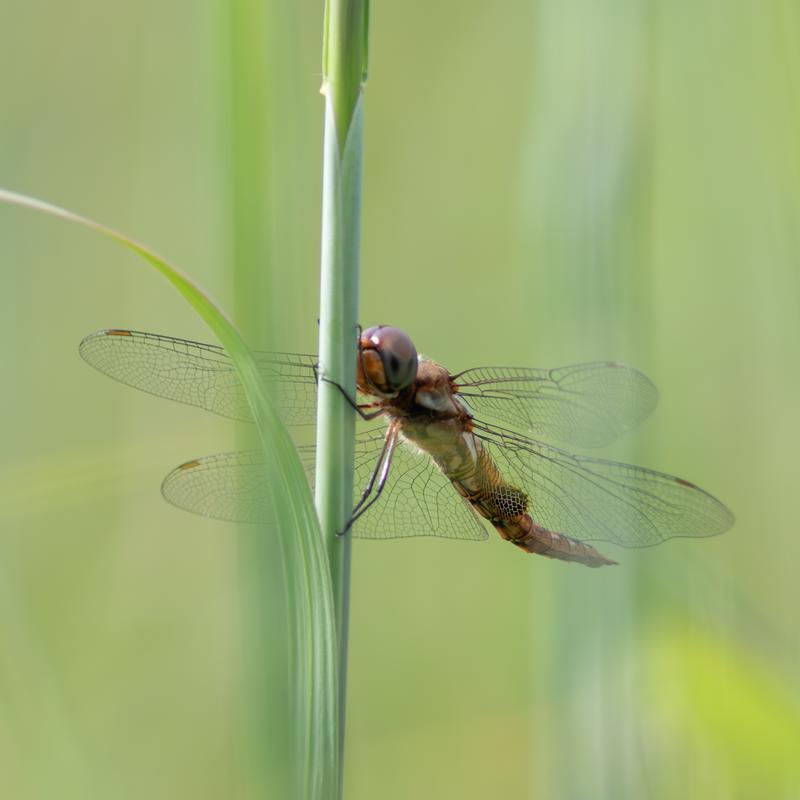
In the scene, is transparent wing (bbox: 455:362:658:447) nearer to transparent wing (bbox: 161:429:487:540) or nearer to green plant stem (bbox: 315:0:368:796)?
transparent wing (bbox: 161:429:487:540)

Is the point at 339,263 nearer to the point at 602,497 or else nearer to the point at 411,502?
the point at 602,497

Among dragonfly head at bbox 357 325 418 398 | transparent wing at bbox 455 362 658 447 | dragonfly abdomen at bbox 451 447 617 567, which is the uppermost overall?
dragonfly head at bbox 357 325 418 398

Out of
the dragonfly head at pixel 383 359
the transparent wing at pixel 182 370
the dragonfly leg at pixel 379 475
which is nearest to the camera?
the transparent wing at pixel 182 370

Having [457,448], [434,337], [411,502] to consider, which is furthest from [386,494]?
[434,337]

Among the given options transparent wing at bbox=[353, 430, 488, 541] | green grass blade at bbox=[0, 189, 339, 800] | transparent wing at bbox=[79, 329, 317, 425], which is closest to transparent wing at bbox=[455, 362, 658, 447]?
transparent wing at bbox=[353, 430, 488, 541]

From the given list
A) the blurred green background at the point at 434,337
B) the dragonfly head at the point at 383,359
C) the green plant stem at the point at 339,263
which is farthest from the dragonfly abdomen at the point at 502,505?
the green plant stem at the point at 339,263

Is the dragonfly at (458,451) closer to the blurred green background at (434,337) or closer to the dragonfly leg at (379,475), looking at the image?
the dragonfly leg at (379,475)
